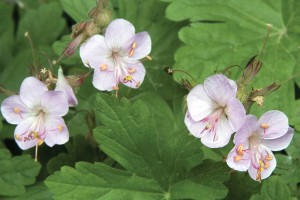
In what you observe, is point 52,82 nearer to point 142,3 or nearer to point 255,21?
point 142,3

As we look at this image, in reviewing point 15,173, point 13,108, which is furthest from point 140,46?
point 15,173

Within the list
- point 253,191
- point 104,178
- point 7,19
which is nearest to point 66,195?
point 104,178

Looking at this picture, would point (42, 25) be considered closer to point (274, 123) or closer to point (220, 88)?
point (220, 88)

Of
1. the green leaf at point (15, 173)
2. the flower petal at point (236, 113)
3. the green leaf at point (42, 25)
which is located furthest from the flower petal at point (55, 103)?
the green leaf at point (42, 25)

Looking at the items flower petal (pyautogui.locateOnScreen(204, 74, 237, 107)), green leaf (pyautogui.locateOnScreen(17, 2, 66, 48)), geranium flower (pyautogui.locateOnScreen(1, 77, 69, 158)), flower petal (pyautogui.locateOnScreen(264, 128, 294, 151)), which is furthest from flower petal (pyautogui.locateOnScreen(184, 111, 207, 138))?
green leaf (pyautogui.locateOnScreen(17, 2, 66, 48))

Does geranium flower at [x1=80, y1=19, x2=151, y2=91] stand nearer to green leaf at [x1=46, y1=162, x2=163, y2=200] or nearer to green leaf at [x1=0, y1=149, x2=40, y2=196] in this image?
green leaf at [x1=46, y1=162, x2=163, y2=200]
